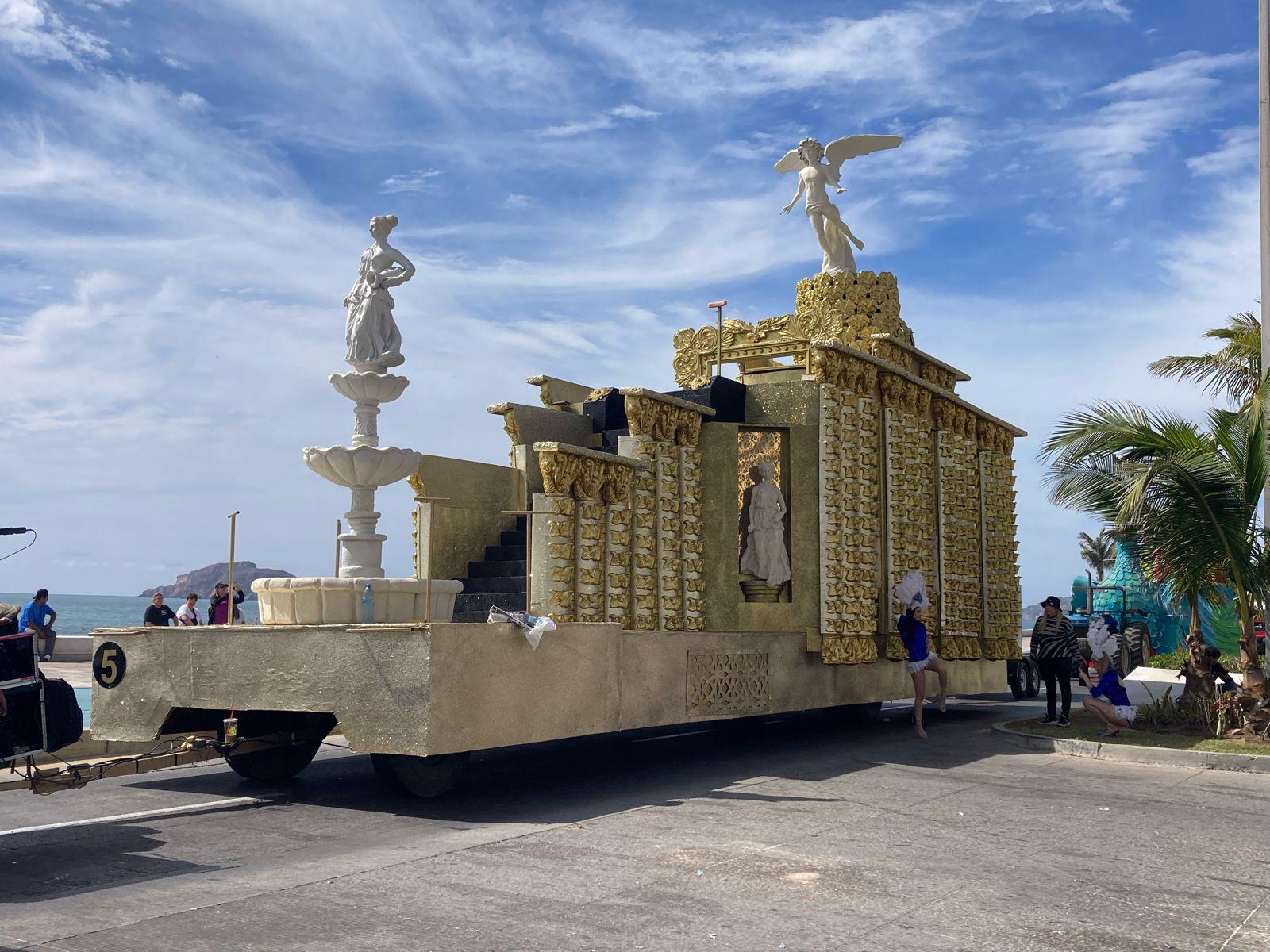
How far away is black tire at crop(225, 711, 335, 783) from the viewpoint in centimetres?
1012

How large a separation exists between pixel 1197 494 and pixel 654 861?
875cm

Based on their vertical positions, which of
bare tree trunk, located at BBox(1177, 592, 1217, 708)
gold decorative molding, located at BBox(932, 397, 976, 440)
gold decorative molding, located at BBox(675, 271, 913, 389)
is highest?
gold decorative molding, located at BBox(675, 271, 913, 389)

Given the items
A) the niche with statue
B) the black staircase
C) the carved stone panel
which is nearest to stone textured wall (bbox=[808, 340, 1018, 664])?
the niche with statue

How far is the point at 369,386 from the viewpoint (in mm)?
11320

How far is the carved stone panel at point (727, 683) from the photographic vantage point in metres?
12.0

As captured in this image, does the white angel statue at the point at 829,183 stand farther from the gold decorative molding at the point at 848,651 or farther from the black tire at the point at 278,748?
the black tire at the point at 278,748

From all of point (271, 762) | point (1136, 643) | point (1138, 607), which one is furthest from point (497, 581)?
point (1138, 607)

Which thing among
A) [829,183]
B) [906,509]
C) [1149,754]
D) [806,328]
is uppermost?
[829,183]

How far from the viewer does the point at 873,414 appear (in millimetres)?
15180

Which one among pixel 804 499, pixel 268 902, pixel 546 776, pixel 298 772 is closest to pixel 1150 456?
pixel 804 499

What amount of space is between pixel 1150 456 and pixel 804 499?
4.25m

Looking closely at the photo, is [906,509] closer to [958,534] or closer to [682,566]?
[958,534]

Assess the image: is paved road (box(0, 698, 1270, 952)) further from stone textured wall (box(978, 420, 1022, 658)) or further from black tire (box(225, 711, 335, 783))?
stone textured wall (box(978, 420, 1022, 658))

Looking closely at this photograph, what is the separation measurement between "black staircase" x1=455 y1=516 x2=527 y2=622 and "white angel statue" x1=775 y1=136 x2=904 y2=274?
19.8ft
